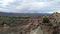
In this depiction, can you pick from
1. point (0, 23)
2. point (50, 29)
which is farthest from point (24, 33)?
point (0, 23)

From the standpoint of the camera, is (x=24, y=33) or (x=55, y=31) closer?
(x=55, y=31)

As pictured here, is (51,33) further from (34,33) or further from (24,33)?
(24,33)

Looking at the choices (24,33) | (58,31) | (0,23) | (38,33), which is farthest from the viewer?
(0,23)

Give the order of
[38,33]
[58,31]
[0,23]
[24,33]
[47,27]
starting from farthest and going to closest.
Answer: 1. [0,23]
2. [24,33]
3. [58,31]
4. [47,27]
5. [38,33]

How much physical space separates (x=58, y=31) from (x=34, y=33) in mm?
5171

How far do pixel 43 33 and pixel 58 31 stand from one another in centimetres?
378

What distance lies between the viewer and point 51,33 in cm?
3028

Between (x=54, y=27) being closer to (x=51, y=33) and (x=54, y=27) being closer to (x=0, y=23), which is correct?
(x=51, y=33)

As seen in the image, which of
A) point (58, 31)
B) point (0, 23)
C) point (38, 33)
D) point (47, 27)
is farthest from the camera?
point (0, 23)

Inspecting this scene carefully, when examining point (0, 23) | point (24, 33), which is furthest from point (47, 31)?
point (0, 23)

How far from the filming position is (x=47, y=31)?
29.4m

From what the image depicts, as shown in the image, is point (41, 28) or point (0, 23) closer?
point (41, 28)

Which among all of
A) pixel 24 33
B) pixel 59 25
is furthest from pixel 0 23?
pixel 59 25

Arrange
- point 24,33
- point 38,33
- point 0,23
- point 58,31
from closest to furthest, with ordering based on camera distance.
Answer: point 38,33 < point 58,31 < point 24,33 < point 0,23
